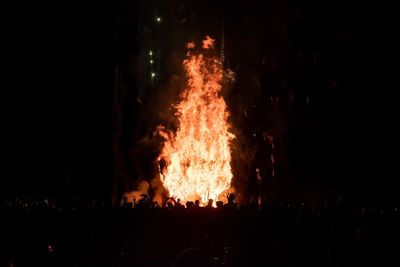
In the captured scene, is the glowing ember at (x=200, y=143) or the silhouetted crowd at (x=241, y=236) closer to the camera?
the silhouetted crowd at (x=241, y=236)

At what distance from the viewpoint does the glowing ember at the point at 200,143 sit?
24.9m

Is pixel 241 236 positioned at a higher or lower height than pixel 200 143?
lower

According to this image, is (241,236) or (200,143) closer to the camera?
(241,236)

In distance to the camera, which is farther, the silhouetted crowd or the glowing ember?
the glowing ember

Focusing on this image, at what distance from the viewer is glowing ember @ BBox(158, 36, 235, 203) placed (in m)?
24.9

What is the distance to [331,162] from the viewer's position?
90.7ft

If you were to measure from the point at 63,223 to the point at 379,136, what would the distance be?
1711 cm

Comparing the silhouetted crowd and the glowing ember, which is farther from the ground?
the glowing ember

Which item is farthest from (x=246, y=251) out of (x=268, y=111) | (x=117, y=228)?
(x=268, y=111)

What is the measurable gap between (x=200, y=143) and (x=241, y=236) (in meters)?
14.4

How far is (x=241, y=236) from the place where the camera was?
11.7 m

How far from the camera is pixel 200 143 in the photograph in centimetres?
2602

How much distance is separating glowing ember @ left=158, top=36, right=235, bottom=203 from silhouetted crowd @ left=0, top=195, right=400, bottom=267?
467 inches

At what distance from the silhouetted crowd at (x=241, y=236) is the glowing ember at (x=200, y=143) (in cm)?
1186
